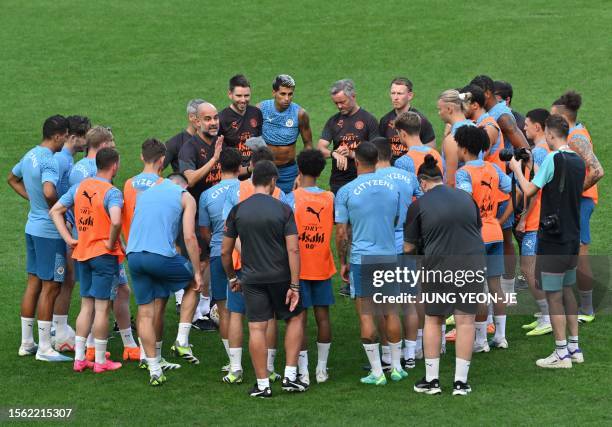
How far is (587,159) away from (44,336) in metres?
5.46

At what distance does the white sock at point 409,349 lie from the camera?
989 centimetres

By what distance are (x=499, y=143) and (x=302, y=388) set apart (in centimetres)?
341

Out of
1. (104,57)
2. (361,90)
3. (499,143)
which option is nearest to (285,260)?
(499,143)

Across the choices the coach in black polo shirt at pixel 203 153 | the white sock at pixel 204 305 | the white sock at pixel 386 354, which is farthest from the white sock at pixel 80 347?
the white sock at pixel 386 354

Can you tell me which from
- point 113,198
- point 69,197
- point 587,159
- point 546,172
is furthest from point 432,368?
point 69,197

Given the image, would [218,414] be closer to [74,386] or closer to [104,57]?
[74,386]

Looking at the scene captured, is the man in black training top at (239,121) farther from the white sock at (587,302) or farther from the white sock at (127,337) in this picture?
the white sock at (587,302)

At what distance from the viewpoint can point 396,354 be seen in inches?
379

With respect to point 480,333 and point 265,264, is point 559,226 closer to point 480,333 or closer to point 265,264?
point 480,333

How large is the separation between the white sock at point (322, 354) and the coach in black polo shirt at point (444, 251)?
3.15 feet

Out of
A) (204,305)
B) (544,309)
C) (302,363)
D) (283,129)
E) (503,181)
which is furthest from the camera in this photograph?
(283,129)

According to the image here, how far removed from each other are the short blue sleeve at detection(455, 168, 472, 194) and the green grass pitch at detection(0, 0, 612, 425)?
162 cm

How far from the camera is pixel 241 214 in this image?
29.7ft

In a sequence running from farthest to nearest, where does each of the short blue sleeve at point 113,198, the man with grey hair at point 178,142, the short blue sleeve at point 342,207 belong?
the man with grey hair at point 178,142 < the short blue sleeve at point 113,198 < the short blue sleeve at point 342,207
